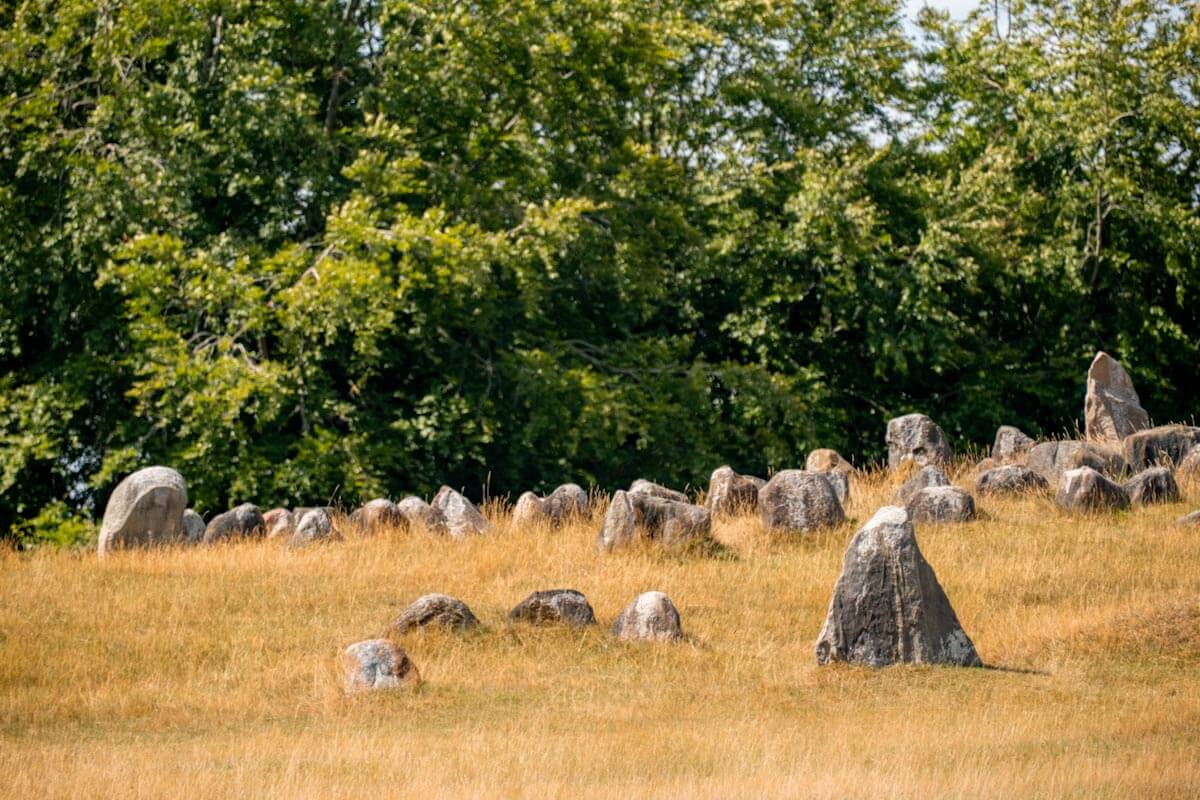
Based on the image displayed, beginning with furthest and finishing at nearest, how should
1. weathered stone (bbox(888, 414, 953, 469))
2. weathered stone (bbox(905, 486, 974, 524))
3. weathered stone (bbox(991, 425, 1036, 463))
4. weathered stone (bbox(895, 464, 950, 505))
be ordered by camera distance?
weathered stone (bbox(888, 414, 953, 469)) → weathered stone (bbox(991, 425, 1036, 463)) → weathered stone (bbox(895, 464, 950, 505)) → weathered stone (bbox(905, 486, 974, 524))

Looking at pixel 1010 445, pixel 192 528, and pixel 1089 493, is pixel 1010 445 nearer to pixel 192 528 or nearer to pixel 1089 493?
pixel 1089 493

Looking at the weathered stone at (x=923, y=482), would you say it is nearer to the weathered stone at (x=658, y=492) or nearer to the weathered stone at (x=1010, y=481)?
the weathered stone at (x=1010, y=481)

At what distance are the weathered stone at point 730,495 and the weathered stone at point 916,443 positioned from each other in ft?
10.7

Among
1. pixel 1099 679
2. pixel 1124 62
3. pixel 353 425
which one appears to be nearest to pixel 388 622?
pixel 1099 679

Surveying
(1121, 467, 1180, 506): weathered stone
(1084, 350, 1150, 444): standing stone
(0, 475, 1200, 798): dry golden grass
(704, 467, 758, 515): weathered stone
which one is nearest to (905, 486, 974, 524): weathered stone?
(0, 475, 1200, 798): dry golden grass

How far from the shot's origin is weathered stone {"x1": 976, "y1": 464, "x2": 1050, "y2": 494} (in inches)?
723

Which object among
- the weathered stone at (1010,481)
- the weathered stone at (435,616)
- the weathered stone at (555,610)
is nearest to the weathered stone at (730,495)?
the weathered stone at (1010,481)

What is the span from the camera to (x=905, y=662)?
38.5 feet

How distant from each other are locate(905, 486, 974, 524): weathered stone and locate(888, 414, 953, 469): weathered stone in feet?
12.2

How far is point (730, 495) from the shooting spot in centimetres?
1878

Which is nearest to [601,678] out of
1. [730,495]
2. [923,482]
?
[730,495]

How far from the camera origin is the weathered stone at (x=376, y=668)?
442 inches

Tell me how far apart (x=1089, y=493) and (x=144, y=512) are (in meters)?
10.7

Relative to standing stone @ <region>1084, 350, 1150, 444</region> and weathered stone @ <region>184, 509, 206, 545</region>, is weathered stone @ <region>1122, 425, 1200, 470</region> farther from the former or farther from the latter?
weathered stone @ <region>184, 509, 206, 545</region>
